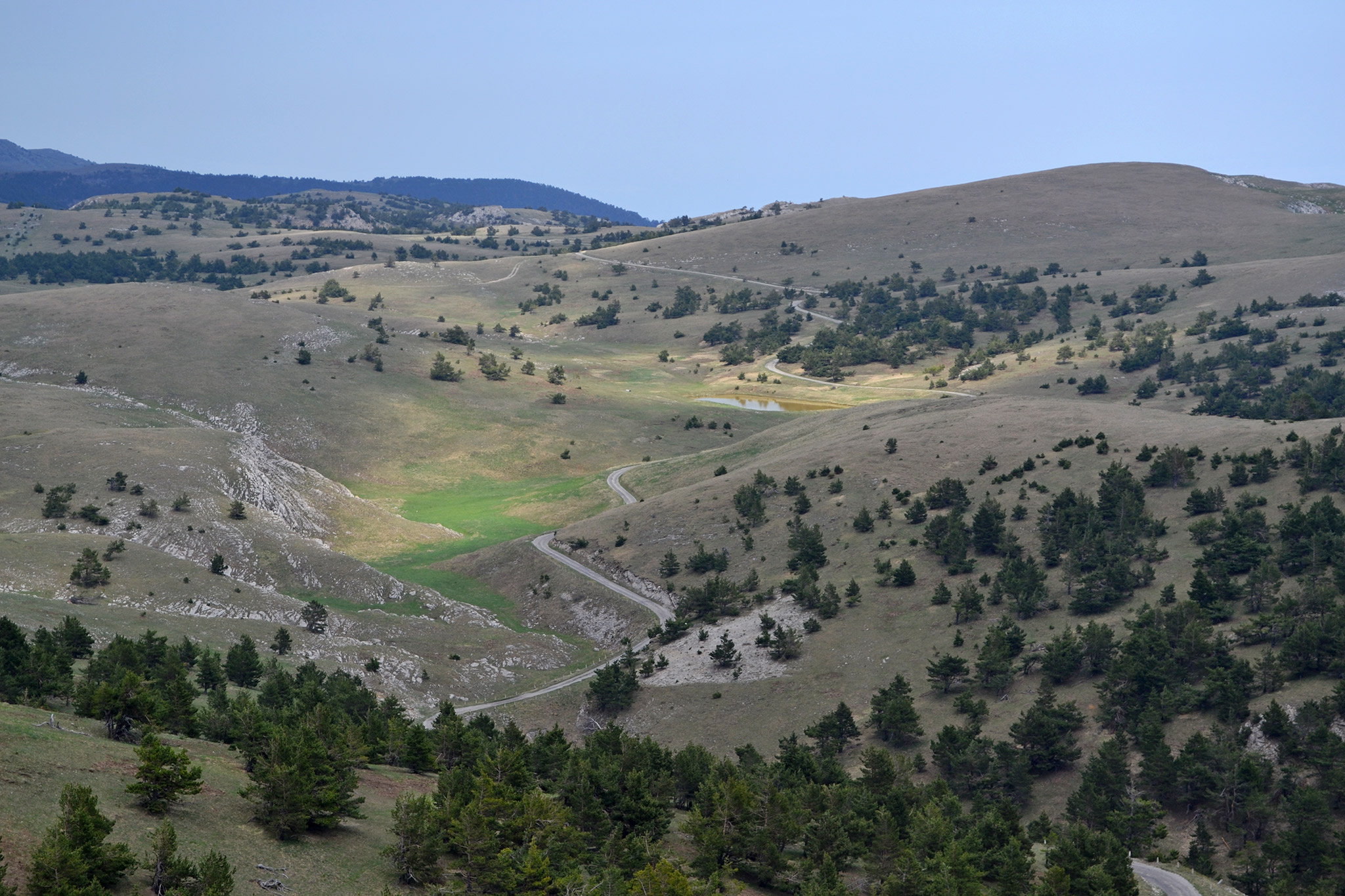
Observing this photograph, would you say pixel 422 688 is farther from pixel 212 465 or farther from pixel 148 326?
pixel 148 326

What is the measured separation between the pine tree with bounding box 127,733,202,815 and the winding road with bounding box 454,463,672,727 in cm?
3753

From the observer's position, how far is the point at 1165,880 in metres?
51.2

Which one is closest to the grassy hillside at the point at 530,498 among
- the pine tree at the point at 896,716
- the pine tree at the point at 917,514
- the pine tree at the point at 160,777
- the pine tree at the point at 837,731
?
the pine tree at the point at 917,514

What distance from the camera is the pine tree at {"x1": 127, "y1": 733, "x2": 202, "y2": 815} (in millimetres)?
34438

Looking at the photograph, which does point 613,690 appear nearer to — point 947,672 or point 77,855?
point 947,672

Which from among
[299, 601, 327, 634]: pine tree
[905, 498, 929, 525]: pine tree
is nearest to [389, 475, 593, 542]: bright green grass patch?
[299, 601, 327, 634]: pine tree

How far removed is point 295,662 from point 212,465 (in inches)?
1866

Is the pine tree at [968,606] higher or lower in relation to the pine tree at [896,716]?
higher

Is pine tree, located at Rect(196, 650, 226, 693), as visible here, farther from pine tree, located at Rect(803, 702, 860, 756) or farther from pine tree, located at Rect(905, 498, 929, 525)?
pine tree, located at Rect(905, 498, 929, 525)

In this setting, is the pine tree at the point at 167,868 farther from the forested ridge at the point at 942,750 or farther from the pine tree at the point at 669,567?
the pine tree at the point at 669,567

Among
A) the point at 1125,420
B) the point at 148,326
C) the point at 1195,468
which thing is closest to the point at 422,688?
the point at 1195,468

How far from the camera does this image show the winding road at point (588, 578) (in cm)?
8145

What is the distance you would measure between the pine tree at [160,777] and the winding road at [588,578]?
37526 millimetres

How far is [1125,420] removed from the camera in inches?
4562
